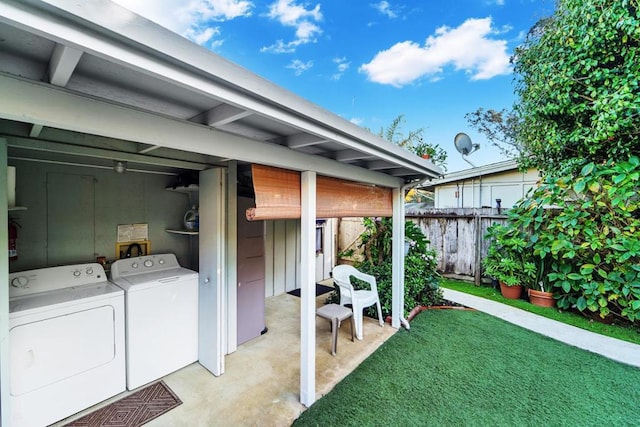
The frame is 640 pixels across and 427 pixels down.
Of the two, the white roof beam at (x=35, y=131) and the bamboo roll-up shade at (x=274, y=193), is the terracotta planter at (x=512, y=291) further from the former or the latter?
the white roof beam at (x=35, y=131)

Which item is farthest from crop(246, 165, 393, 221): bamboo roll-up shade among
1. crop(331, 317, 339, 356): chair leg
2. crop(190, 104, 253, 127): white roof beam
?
crop(331, 317, 339, 356): chair leg

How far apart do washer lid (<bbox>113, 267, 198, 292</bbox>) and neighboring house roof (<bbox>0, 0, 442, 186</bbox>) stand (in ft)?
4.88

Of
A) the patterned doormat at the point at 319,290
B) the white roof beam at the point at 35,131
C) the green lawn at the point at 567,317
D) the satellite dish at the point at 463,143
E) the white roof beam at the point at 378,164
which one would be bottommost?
the patterned doormat at the point at 319,290

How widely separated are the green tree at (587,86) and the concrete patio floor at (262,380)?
16.0ft

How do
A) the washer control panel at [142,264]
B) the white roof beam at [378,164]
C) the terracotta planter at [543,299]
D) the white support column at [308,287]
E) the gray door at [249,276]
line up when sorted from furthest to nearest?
the terracotta planter at [543,299] → the gray door at [249,276] → the white roof beam at [378,164] → the washer control panel at [142,264] → the white support column at [308,287]

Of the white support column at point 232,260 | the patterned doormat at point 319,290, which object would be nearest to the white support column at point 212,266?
the white support column at point 232,260

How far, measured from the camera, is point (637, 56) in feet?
13.1

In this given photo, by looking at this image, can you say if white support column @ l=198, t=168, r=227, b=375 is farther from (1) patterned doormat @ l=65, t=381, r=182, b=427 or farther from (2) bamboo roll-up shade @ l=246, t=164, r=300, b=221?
(2) bamboo roll-up shade @ l=246, t=164, r=300, b=221

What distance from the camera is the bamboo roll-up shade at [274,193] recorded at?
7.32ft

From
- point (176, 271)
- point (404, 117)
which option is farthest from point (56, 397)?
point (404, 117)

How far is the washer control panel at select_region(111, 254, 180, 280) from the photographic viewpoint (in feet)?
10.3

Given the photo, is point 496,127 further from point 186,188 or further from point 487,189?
point 186,188

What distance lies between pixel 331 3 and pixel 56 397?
9447mm

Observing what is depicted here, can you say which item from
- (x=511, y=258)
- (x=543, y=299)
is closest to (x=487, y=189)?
(x=511, y=258)
